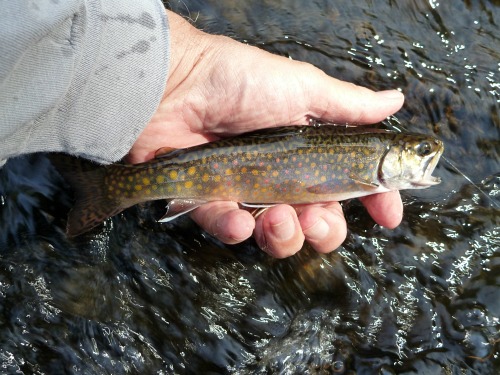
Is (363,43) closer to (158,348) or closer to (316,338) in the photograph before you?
(316,338)

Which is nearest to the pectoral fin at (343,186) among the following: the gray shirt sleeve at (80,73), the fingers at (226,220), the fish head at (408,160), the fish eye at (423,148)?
the fish head at (408,160)

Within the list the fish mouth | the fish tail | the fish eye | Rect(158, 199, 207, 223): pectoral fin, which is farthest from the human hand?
the fish tail

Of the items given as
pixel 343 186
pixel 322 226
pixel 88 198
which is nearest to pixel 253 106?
pixel 343 186

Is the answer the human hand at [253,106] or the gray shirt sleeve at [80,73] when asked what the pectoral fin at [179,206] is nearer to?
the human hand at [253,106]

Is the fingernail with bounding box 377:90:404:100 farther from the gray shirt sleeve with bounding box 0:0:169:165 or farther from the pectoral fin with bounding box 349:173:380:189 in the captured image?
the gray shirt sleeve with bounding box 0:0:169:165

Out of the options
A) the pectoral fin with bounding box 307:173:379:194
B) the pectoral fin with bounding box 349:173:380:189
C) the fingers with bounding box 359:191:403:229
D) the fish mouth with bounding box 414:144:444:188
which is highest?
the fish mouth with bounding box 414:144:444:188

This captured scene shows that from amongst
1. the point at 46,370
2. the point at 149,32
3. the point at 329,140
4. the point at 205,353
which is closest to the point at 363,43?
the point at 329,140
